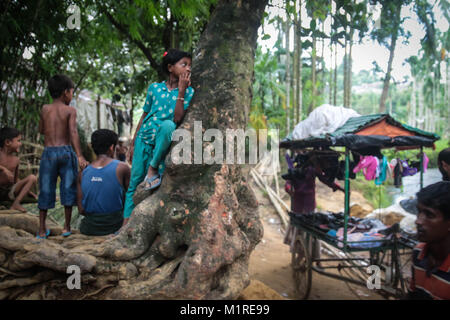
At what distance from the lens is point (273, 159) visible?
44.0 ft

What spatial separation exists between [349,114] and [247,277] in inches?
162

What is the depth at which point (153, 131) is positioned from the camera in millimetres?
2582

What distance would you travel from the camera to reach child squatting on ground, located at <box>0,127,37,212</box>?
3.80 metres

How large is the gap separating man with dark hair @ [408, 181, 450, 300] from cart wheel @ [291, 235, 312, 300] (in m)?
3.66

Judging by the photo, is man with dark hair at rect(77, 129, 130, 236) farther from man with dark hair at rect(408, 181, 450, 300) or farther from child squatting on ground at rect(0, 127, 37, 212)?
man with dark hair at rect(408, 181, 450, 300)

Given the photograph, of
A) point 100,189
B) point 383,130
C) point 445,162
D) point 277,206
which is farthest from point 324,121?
point 277,206

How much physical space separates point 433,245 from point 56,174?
324 centimetres

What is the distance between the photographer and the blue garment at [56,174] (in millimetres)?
2924

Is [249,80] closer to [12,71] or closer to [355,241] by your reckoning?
[355,241]

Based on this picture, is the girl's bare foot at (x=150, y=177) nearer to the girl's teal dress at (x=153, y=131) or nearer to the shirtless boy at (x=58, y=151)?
the girl's teal dress at (x=153, y=131)

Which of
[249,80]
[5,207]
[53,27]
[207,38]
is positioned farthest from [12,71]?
[249,80]

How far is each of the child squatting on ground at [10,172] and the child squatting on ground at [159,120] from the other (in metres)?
2.02

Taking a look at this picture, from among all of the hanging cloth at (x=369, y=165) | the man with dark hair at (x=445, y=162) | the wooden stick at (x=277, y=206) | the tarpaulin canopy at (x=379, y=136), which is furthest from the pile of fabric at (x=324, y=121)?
the wooden stick at (x=277, y=206)

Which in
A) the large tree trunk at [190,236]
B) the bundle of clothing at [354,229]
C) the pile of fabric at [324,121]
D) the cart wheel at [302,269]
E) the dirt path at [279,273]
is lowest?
the dirt path at [279,273]
